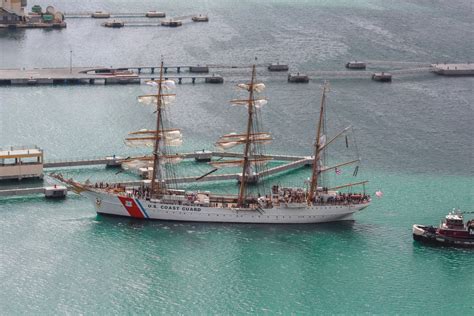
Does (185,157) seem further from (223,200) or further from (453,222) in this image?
(453,222)

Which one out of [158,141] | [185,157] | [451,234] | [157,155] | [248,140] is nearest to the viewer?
[451,234]

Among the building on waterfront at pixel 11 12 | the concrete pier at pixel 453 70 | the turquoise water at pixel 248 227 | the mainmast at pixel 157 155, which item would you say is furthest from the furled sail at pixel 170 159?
the building on waterfront at pixel 11 12

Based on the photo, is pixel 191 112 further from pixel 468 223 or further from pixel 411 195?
pixel 468 223

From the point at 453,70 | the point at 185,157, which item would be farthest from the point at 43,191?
the point at 453,70

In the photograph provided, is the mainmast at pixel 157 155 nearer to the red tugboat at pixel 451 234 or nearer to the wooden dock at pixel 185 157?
the wooden dock at pixel 185 157

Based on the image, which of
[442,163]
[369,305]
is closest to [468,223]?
[369,305]
